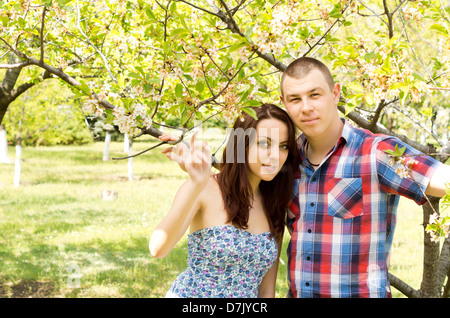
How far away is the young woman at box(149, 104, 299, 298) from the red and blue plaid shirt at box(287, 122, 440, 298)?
19 centimetres

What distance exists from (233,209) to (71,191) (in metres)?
13.1

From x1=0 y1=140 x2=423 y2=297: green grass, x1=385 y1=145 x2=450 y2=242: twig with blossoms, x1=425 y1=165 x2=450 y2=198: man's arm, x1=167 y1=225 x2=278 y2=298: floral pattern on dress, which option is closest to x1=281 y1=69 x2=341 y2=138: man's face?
x1=385 y1=145 x2=450 y2=242: twig with blossoms

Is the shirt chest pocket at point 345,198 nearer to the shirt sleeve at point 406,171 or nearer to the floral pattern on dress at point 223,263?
the shirt sleeve at point 406,171

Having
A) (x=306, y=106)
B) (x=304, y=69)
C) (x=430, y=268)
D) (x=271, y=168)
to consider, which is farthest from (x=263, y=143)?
(x=430, y=268)

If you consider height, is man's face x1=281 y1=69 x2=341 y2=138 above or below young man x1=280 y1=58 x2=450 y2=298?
above

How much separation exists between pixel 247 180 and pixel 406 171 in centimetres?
86

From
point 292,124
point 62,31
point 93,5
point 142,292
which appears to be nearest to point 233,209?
point 292,124

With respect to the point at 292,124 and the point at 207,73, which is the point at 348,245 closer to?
the point at 292,124

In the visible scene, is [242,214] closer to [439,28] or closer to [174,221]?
[174,221]

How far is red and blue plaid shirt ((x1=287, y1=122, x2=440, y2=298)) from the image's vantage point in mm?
2332

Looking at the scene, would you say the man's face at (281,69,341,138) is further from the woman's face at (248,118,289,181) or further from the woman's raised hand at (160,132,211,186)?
the woman's raised hand at (160,132,211,186)

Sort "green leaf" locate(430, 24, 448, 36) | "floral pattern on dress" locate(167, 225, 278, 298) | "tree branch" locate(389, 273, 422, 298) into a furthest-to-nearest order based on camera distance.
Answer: "tree branch" locate(389, 273, 422, 298)
"floral pattern on dress" locate(167, 225, 278, 298)
"green leaf" locate(430, 24, 448, 36)

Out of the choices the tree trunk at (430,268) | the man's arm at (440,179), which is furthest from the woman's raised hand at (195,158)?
the tree trunk at (430,268)
